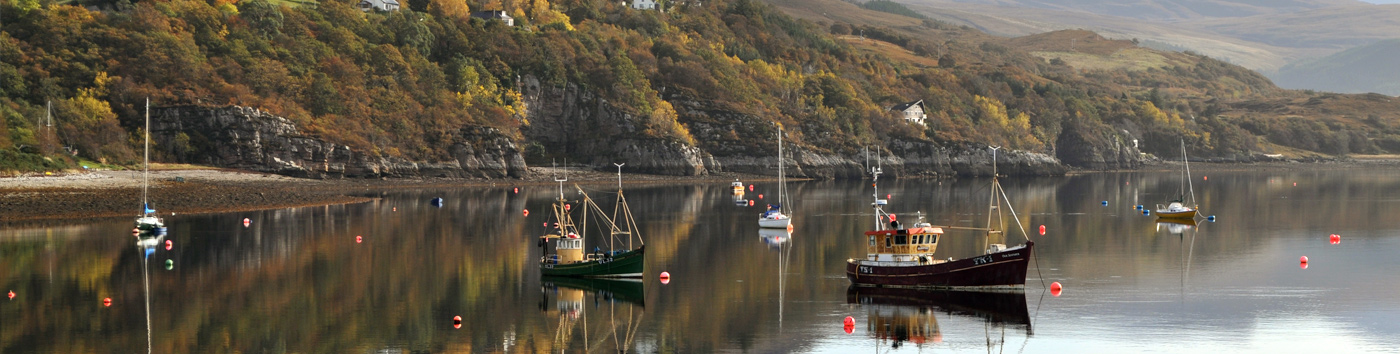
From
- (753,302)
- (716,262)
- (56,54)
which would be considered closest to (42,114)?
(56,54)

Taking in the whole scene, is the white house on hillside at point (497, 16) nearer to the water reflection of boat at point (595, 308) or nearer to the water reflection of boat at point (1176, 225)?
the water reflection of boat at point (1176, 225)

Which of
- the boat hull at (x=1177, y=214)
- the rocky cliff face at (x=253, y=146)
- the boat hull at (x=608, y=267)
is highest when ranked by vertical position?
the rocky cliff face at (x=253, y=146)

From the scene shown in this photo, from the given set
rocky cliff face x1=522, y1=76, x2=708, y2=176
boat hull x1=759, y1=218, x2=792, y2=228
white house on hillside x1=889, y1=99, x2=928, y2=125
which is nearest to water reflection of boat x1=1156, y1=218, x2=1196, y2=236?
boat hull x1=759, y1=218, x2=792, y2=228

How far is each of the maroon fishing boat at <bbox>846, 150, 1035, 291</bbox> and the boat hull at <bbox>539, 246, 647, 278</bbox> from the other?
306 inches

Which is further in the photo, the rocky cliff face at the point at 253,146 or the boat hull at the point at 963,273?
the rocky cliff face at the point at 253,146

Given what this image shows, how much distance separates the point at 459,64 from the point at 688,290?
390 ft

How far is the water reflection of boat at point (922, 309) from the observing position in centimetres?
3650

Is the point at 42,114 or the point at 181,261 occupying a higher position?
the point at 42,114

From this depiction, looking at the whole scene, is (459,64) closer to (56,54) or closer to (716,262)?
(56,54)

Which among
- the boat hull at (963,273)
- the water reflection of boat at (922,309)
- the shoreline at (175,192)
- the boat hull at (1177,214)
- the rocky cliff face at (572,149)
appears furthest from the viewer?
the rocky cliff face at (572,149)

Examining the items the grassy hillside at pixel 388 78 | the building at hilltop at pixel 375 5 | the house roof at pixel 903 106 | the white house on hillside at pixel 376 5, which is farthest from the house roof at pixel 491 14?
→ the house roof at pixel 903 106

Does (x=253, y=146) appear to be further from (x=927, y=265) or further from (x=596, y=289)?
(x=927, y=265)

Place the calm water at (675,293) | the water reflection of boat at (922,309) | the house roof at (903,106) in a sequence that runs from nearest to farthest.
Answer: the calm water at (675,293), the water reflection of boat at (922,309), the house roof at (903,106)

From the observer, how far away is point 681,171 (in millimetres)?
152875
